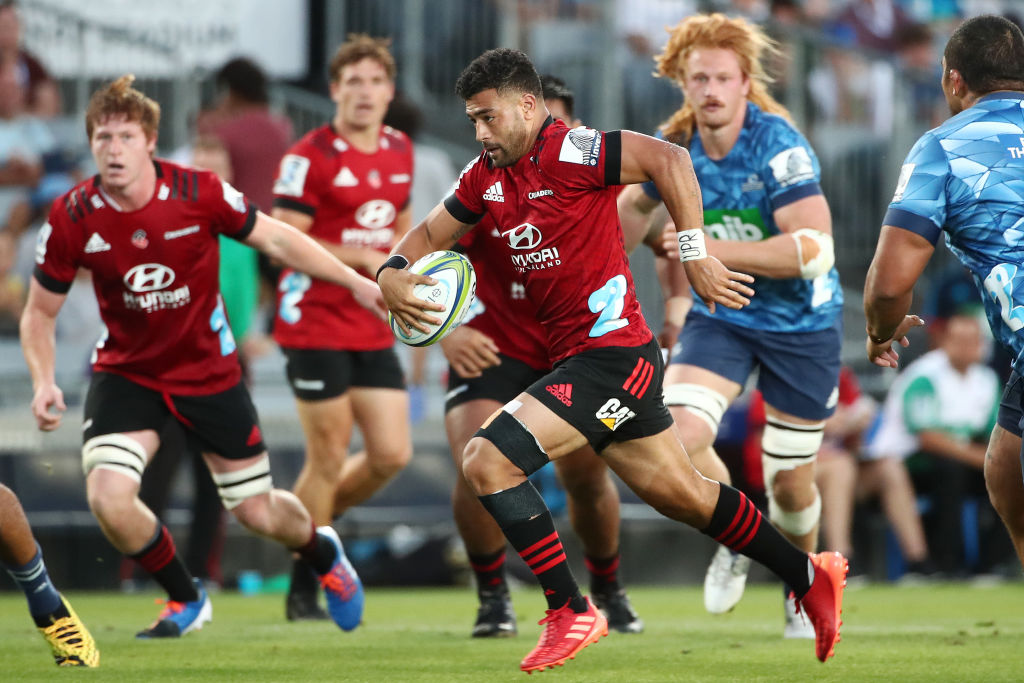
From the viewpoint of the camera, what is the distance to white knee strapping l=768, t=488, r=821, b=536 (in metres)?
7.03

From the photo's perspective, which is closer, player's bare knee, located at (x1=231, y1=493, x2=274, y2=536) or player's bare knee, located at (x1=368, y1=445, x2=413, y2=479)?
player's bare knee, located at (x1=231, y1=493, x2=274, y2=536)

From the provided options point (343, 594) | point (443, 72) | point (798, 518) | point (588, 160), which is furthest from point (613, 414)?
point (443, 72)

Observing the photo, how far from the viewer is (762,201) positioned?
677 centimetres

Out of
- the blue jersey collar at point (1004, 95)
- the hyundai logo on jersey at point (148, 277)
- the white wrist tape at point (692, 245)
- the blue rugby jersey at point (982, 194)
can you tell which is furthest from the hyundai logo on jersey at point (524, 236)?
the hyundai logo on jersey at point (148, 277)

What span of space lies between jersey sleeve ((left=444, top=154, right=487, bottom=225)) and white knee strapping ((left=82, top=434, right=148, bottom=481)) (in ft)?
6.66

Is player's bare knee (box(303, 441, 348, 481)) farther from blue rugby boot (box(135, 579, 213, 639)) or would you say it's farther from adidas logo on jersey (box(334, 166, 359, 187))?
adidas logo on jersey (box(334, 166, 359, 187))

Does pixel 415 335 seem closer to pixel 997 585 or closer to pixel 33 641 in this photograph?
pixel 33 641

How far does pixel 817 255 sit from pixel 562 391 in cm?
173

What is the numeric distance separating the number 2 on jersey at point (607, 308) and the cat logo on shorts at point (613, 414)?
0.27 meters

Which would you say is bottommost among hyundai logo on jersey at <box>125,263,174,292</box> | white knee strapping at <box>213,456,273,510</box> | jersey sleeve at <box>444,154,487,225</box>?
white knee strapping at <box>213,456,273,510</box>

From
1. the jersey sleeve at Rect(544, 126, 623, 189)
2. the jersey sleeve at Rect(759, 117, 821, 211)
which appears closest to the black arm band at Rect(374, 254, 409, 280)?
the jersey sleeve at Rect(544, 126, 623, 189)

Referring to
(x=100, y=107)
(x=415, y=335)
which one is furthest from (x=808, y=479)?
(x=100, y=107)

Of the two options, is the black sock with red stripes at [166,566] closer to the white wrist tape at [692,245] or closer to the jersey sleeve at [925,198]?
the white wrist tape at [692,245]

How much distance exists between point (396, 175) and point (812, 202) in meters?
2.69
